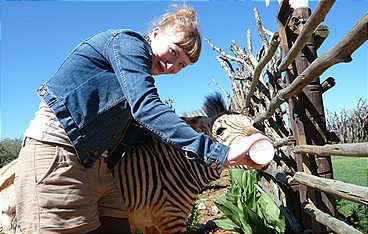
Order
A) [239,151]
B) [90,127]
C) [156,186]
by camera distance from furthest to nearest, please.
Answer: [156,186] → [90,127] → [239,151]

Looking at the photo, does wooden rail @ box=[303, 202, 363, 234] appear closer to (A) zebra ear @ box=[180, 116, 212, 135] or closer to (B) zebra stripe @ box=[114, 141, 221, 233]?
(B) zebra stripe @ box=[114, 141, 221, 233]

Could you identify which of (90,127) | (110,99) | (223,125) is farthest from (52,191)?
(223,125)

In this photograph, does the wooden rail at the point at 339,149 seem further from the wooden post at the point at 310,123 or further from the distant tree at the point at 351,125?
the distant tree at the point at 351,125

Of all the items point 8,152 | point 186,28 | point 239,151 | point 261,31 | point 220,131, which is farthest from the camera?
point 8,152

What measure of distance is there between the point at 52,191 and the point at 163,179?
1209mm

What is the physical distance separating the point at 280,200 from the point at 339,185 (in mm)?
1973

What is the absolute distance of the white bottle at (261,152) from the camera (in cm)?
154

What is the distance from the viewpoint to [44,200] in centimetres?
152

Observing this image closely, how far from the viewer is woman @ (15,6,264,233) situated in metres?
1.45

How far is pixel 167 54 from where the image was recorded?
1736 mm

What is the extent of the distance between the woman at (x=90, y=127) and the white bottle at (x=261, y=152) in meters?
0.07

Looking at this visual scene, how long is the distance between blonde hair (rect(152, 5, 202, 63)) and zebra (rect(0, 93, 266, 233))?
739mm

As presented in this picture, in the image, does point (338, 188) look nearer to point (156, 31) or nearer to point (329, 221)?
point (329, 221)

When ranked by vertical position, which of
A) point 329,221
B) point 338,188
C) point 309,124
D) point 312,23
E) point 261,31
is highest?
point 261,31
